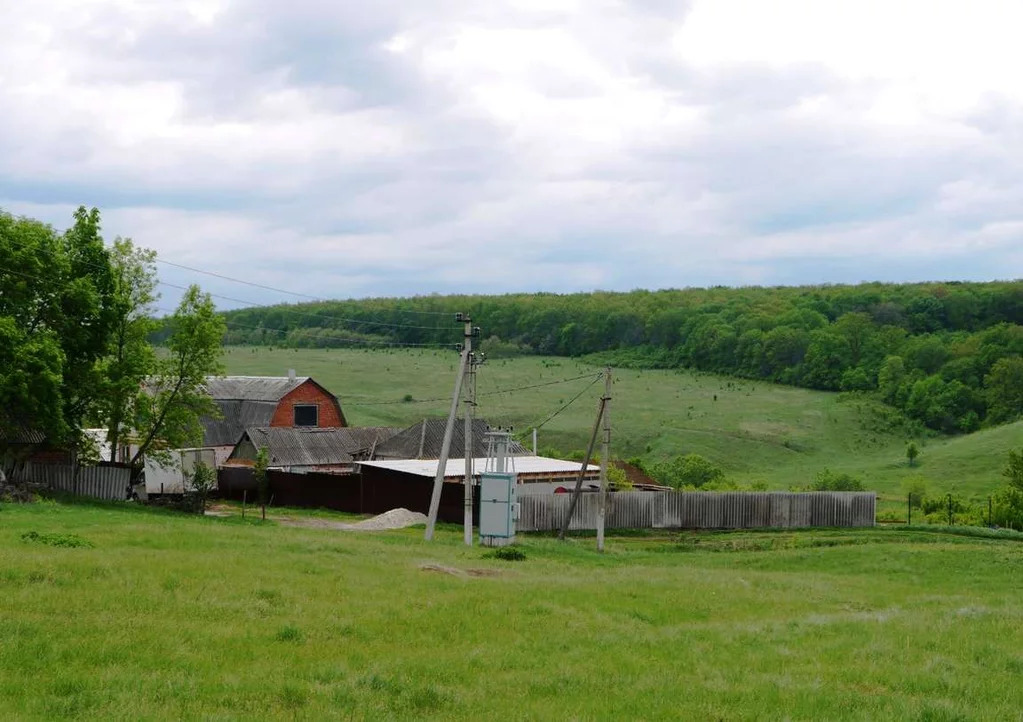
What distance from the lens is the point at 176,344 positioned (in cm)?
3875

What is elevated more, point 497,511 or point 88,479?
point 88,479

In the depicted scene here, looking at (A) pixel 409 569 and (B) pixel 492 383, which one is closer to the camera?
(A) pixel 409 569

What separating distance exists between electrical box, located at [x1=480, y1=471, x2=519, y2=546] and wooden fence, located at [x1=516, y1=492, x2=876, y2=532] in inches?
267

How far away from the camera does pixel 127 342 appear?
3862 centimetres

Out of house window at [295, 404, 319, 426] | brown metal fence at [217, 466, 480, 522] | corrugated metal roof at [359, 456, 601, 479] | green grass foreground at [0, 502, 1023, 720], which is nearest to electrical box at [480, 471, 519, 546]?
brown metal fence at [217, 466, 480, 522]

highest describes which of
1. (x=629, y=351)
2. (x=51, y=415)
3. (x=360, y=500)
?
(x=629, y=351)

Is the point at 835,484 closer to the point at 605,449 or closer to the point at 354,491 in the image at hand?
the point at 354,491

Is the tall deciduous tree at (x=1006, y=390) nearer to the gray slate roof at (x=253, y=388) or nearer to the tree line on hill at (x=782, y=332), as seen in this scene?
the tree line on hill at (x=782, y=332)

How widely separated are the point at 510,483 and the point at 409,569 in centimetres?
1280

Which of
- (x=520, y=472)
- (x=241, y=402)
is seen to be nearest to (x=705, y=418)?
(x=241, y=402)

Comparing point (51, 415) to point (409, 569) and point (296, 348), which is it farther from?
point (296, 348)

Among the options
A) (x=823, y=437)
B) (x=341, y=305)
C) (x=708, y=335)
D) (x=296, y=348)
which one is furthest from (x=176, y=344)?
(x=341, y=305)

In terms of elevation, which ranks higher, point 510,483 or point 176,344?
point 176,344

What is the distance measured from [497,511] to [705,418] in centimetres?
5820
